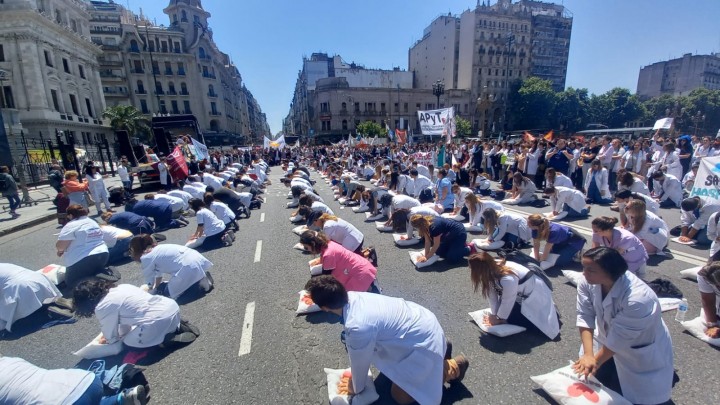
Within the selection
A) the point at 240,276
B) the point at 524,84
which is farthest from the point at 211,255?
the point at 524,84

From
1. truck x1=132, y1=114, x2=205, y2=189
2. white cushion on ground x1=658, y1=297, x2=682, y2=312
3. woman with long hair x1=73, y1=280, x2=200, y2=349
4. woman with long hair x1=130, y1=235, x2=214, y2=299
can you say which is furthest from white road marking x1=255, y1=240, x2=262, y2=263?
truck x1=132, y1=114, x2=205, y2=189

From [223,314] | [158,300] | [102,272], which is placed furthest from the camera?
[102,272]

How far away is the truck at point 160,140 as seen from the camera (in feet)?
54.5

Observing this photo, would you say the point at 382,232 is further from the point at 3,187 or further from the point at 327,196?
the point at 3,187

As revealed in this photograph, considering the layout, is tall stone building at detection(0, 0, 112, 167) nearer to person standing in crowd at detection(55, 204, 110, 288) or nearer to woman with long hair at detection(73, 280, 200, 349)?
person standing in crowd at detection(55, 204, 110, 288)

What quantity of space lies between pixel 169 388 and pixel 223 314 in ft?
4.70

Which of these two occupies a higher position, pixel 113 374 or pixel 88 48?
pixel 88 48

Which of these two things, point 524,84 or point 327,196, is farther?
point 524,84

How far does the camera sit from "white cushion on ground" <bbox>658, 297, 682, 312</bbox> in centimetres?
413

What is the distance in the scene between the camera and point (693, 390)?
9.64ft

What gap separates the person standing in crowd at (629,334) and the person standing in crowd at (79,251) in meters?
7.06

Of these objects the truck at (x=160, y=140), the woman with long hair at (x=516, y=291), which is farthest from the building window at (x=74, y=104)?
the woman with long hair at (x=516, y=291)

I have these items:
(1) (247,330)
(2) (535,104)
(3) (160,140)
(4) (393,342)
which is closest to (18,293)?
(1) (247,330)

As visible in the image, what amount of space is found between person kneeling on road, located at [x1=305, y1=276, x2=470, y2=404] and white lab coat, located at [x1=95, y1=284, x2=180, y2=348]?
2189 mm
